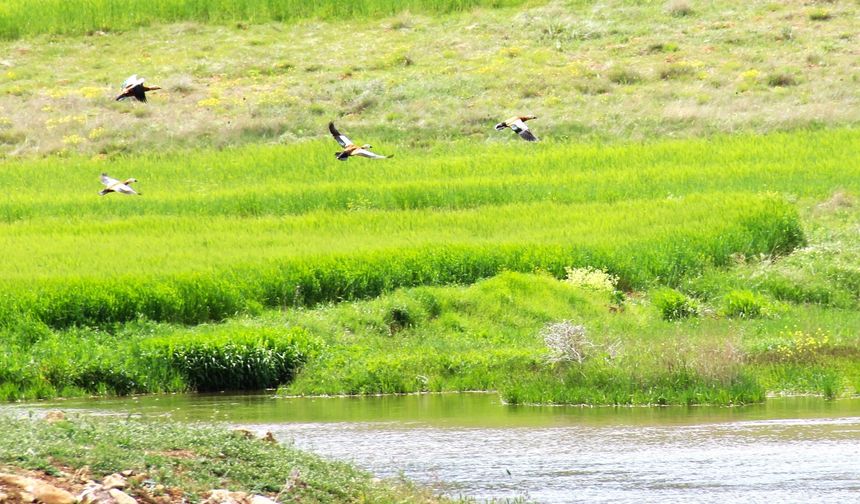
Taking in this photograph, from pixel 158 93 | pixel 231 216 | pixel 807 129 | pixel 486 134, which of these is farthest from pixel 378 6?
pixel 231 216

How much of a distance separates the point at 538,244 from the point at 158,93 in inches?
860

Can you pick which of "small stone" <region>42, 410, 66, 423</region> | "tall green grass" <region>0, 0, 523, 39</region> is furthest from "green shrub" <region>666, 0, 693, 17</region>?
"small stone" <region>42, 410, 66, 423</region>

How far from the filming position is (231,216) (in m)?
30.7

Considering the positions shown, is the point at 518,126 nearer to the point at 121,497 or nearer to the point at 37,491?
the point at 121,497

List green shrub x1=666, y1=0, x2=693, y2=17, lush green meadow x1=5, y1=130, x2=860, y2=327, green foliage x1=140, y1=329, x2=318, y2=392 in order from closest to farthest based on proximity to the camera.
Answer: green foliage x1=140, y1=329, x2=318, y2=392, lush green meadow x1=5, y1=130, x2=860, y2=327, green shrub x1=666, y1=0, x2=693, y2=17

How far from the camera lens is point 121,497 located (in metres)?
9.18

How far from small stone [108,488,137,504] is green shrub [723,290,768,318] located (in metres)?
15.2

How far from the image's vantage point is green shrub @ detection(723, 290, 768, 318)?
2305cm

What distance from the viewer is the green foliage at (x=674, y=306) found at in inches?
902

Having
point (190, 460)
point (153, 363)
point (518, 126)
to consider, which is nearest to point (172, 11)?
point (153, 363)

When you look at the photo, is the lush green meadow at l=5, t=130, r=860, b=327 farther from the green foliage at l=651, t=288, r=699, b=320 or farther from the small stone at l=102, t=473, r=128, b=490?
the small stone at l=102, t=473, r=128, b=490

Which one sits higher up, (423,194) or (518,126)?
(423,194)

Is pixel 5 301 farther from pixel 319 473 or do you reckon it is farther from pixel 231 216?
pixel 319 473

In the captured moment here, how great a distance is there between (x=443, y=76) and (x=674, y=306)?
22.3 metres
